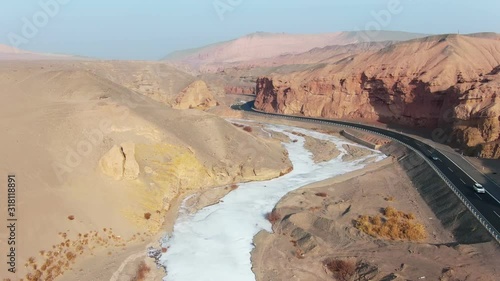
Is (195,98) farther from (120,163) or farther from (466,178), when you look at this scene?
(466,178)

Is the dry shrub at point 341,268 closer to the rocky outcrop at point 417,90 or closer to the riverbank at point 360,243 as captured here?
the riverbank at point 360,243

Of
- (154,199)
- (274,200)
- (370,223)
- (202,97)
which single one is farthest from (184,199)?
(202,97)

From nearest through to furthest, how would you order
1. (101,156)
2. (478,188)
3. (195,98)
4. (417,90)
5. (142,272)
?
(142,272)
(101,156)
(478,188)
(417,90)
(195,98)

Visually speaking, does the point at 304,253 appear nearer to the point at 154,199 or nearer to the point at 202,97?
the point at 154,199

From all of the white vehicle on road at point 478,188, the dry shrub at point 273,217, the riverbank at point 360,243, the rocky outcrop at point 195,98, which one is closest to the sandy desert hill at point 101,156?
the dry shrub at point 273,217

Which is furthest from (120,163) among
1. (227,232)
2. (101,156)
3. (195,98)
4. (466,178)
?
(195,98)

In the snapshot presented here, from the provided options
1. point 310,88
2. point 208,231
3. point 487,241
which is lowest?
point 208,231
